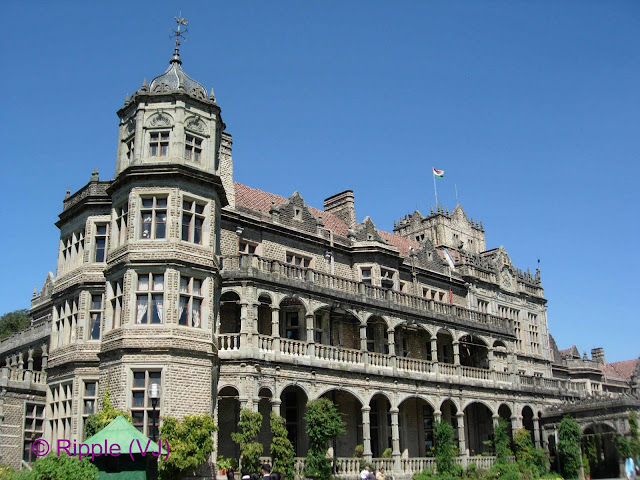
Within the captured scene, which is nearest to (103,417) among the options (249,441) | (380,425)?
(249,441)

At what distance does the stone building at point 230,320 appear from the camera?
25078 mm

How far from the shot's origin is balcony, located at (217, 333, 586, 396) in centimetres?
2712

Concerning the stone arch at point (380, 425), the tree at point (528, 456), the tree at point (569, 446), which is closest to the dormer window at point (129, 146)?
the stone arch at point (380, 425)

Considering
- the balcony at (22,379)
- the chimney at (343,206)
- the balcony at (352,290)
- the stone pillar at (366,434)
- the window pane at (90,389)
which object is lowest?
the stone pillar at (366,434)

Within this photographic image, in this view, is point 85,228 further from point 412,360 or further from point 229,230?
point 412,360

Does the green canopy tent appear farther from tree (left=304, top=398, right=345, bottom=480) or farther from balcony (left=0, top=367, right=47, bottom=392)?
balcony (left=0, top=367, right=47, bottom=392)

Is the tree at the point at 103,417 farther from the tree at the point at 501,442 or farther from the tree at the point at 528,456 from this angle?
the tree at the point at 528,456

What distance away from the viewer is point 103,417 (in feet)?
77.6

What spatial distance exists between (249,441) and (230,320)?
6087 millimetres

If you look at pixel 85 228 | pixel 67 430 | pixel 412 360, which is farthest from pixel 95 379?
pixel 412 360

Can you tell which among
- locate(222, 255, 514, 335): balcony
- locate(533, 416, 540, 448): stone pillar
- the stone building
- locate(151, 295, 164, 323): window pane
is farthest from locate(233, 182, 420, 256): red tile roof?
locate(533, 416, 540, 448): stone pillar

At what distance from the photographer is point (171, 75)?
2842cm

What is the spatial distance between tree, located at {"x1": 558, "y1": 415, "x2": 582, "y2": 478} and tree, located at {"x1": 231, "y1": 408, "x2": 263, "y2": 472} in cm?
1856

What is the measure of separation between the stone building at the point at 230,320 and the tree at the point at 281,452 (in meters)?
1.41
